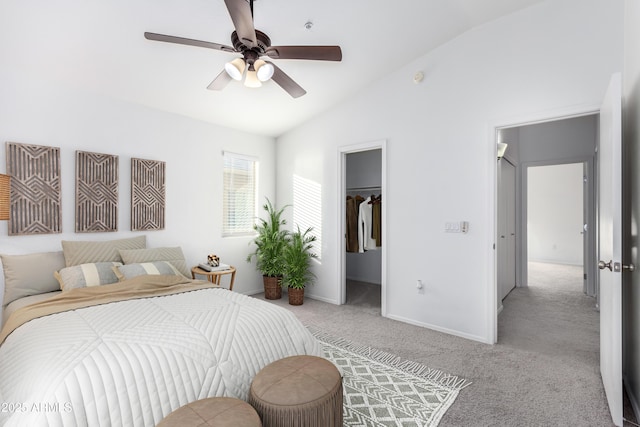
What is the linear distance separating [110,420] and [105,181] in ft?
8.91

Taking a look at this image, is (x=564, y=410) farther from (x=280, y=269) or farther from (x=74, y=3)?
(x=74, y=3)

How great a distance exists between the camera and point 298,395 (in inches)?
57.8

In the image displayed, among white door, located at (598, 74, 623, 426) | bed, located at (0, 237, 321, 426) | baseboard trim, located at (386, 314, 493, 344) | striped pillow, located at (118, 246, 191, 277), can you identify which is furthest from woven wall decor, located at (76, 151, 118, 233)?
white door, located at (598, 74, 623, 426)

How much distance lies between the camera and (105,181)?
3332 millimetres

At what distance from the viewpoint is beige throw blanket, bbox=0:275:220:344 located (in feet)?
6.77

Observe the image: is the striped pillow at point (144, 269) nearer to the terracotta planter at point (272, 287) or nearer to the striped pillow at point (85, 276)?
the striped pillow at point (85, 276)

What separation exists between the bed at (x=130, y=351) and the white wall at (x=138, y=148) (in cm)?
114

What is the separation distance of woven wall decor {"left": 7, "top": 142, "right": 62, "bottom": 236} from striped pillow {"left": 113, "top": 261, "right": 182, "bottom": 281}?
83 centimetres

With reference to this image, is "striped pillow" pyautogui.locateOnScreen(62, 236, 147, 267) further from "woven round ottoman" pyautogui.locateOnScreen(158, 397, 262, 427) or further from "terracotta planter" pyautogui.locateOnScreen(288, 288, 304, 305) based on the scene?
"woven round ottoman" pyautogui.locateOnScreen(158, 397, 262, 427)

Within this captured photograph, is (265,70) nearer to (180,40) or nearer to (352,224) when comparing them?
(180,40)

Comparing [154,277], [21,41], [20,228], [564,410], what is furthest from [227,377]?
[21,41]

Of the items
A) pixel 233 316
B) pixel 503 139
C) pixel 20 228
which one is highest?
pixel 503 139

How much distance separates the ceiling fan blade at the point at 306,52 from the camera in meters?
2.19

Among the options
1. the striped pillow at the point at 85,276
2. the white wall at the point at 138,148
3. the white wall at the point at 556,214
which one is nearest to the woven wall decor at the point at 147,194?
the white wall at the point at 138,148
